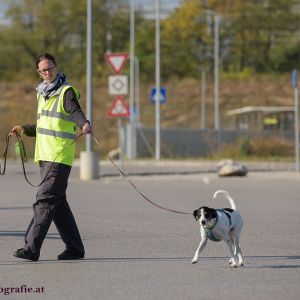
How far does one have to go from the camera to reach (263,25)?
8425 centimetres

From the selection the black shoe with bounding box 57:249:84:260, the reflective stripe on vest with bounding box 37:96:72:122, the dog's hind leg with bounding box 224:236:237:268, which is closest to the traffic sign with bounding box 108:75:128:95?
the black shoe with bounding box 57:249:84:260

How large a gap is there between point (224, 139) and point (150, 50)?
32.8 meters

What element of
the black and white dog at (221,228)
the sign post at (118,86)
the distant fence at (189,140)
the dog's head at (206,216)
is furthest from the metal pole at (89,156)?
the distant fence at (189,140)

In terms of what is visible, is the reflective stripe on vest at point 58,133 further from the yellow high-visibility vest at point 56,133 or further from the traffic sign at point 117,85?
the traffic sign at point 117,85

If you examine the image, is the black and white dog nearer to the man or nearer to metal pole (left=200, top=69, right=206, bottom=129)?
the man

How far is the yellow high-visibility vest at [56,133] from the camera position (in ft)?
36.9

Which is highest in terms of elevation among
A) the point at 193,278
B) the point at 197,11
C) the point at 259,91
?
the point at 197,11

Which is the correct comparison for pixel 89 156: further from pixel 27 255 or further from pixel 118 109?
pixel 27 255

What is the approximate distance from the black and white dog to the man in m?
1.35

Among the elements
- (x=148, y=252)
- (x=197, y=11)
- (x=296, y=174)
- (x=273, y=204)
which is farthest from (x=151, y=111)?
(x=148, y=252)

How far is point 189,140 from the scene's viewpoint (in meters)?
52.5

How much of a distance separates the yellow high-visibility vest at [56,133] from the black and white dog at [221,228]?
4.51 ft

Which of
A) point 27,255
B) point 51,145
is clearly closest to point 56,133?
point 51,145

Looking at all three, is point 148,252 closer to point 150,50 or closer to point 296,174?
point 296,174
